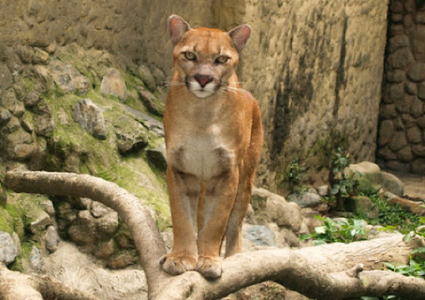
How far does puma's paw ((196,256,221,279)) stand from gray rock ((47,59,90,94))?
3.06m

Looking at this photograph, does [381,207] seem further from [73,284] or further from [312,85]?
[73,284]

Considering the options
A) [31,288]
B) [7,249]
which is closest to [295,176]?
[7,249]

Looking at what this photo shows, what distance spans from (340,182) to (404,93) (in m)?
3.55

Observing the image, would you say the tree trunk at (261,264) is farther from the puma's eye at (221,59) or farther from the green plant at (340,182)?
the green plant at (340,182)

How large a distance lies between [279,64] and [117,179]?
3439 mm

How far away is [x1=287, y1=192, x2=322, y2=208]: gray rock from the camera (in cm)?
947

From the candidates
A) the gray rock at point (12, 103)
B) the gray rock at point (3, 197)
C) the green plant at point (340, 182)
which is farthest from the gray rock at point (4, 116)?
the green plant at point (340, 182)

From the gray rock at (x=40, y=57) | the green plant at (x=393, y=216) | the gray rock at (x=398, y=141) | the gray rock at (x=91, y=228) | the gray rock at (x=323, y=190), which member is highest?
the gray rock at (x=40, y=57)

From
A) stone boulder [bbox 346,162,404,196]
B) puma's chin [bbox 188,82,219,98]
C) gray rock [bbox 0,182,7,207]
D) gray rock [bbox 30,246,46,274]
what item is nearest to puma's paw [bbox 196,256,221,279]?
puma's chin [bbox 188,82,219,98]

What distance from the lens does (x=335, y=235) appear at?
586 cm

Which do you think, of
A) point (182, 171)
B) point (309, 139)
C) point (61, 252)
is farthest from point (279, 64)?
point (182, 171)

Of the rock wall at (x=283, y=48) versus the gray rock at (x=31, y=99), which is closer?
the gray rock at (x=31, y=99)

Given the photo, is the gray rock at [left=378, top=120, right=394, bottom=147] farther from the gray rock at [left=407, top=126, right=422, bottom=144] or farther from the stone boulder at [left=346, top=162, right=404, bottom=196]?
the stone boulder at [left=346, top=162, right=404, bottom=196]

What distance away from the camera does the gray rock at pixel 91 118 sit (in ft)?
20.1
